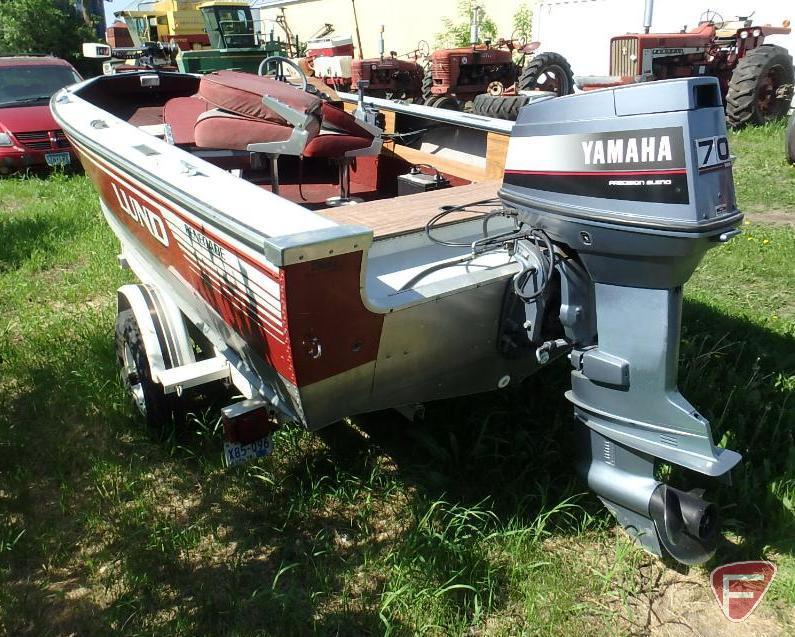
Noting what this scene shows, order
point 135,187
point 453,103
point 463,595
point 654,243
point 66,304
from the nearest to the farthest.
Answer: point 654,243
point 463,595
point 135,187
point 66,304
point 453,103

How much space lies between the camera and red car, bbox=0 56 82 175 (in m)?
7.35

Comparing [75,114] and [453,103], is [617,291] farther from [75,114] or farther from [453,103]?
[453,103]

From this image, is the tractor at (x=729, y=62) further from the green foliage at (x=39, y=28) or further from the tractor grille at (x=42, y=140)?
the green foliage at (x=39, y=28)

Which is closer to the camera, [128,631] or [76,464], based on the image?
[128,631]

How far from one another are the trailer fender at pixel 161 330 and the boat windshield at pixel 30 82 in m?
6.18

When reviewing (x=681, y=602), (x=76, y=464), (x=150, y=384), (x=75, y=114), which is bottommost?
(x=681, y=602)

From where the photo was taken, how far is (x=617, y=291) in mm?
2031

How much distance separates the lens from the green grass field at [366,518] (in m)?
2.18

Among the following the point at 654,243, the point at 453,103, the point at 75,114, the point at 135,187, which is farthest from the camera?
the point at 453,103

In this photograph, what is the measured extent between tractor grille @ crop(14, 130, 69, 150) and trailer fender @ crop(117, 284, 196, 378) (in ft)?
17.7

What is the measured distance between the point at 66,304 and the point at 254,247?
306cm

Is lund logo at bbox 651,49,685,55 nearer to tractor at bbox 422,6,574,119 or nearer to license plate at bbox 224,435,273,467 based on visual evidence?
tractor at bbox 422,6,574,119

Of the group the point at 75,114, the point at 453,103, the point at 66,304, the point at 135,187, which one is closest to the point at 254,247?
the point at 135,187

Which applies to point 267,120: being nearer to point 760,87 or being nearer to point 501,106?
point 501,106
